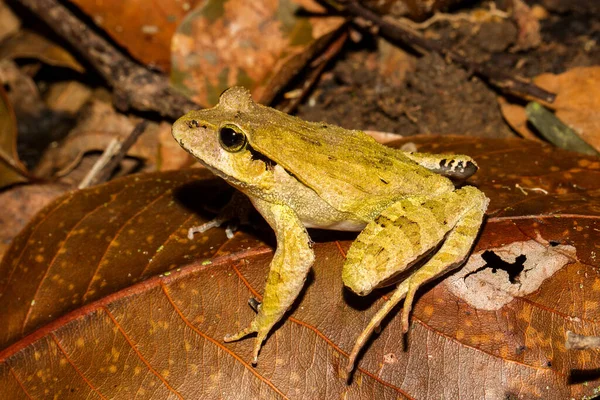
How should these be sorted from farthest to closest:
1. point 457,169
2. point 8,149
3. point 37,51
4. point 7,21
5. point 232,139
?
1. point 7,21
2. point 37,51
3. point 8,149
4. point 457,169
5. point 232,139

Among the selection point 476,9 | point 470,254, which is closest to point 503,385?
point 470,254

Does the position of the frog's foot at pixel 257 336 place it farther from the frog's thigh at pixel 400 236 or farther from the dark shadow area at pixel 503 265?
the dark shadow area at pixel 503 265

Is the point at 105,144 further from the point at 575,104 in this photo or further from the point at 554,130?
the point at 575,104

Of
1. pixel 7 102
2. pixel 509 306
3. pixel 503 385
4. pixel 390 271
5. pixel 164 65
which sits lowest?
pixel 503 385

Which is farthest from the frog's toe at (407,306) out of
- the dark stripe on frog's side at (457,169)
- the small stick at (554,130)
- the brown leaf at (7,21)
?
the brown leaf at (7,21)

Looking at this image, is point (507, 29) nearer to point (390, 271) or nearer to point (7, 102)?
point (390, 271)

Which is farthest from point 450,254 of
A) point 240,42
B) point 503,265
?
point 240,42
